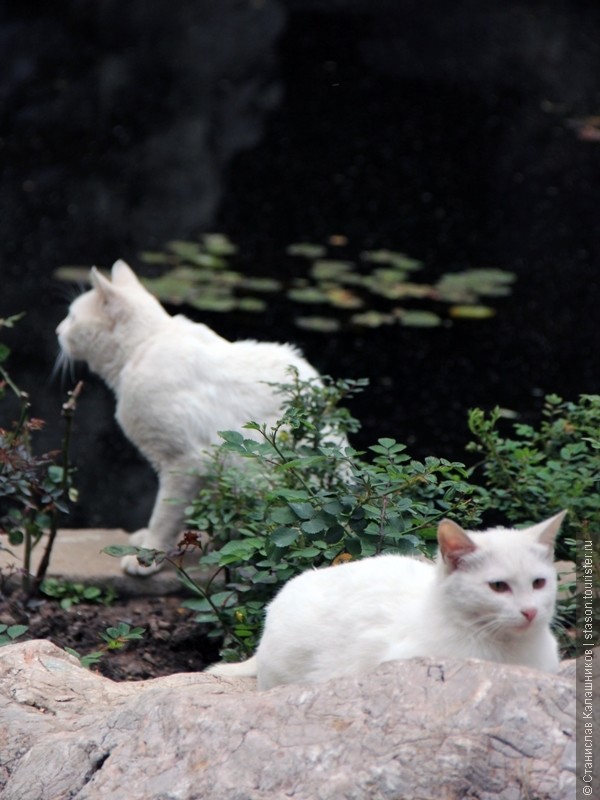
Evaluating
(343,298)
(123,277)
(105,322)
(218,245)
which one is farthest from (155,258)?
(105,322)

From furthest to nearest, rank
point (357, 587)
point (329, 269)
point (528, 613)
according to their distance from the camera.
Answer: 1. point (329, 269)
2. point (357, 587)
3. point (528, 613)

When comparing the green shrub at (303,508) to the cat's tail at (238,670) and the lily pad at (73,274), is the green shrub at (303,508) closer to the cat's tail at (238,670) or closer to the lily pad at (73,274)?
the cat's tail at (238,670)

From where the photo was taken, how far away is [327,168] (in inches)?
361

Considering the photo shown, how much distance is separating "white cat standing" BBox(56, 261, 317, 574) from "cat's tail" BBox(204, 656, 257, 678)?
1126 millimetres

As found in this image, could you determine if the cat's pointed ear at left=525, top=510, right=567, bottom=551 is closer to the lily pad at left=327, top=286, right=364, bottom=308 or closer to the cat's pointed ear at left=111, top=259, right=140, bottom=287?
the cat's pointed ear at left=111, top=259, right=140, bottom=287

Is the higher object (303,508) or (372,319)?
(303,508)

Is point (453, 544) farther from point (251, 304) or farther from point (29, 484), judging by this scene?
point (251, 304)

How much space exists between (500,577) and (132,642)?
1.77m

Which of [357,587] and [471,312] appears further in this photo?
[471,312]

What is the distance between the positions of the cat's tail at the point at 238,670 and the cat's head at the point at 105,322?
1.83 m

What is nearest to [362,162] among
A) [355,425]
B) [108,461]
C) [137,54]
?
[137,54]

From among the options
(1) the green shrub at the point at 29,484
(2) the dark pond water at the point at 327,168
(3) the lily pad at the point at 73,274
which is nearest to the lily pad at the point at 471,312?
(2) the dark pond water at the point at 327,168

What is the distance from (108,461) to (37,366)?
3.15 feet

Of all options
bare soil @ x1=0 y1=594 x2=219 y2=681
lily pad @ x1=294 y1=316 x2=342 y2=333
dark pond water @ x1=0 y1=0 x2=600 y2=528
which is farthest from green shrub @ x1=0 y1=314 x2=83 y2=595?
lily pad @ x1=294 y1=316 x2=342 y2=333
